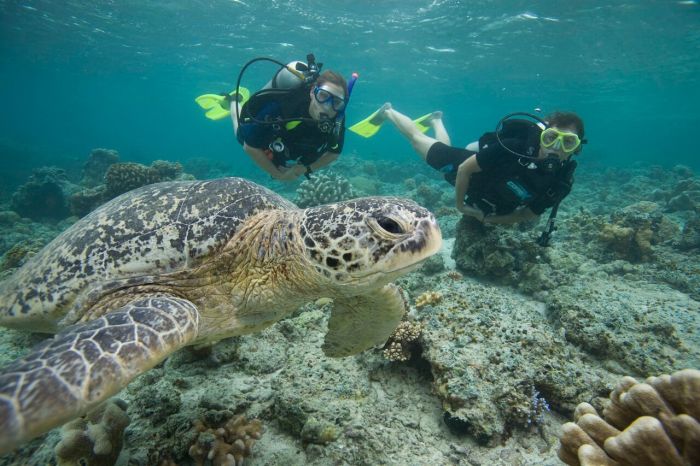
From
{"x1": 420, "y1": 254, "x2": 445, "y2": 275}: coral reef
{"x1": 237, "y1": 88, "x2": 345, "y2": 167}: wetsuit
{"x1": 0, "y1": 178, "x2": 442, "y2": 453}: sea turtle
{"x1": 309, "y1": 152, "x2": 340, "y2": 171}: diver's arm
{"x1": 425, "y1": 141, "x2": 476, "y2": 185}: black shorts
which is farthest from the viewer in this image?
{"x1": 425, "y1": 141, "x2": 476, "y2": 185}: black shorts

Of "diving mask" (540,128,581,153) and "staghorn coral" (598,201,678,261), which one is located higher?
"diving mask" (540,128,581,153)

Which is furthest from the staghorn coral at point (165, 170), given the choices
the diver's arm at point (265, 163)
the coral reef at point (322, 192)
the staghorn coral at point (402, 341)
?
the staghorn coral at point (402, 341)

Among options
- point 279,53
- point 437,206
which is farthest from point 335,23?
point 437,206

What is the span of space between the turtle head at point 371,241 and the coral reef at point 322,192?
7268 mm

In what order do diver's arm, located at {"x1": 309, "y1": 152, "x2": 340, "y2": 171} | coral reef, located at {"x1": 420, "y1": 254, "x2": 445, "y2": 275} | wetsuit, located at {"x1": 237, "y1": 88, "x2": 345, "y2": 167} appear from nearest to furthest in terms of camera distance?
wetsuit, located at {"x1": 237, "y1": 88, "x2": 345, "y2": 167} < coral reef, located at {"x1": 420, "y1": 254, "x2": 445, "y2": 275} < diver's arm, located at {"x1": 309, "y1": 152, "x2": 340, "y2": 171}

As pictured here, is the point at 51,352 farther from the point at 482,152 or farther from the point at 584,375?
the point at 482,152

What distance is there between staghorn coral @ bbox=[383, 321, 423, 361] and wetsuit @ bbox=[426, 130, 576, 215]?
3472mm

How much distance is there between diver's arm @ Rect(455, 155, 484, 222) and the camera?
5856mm

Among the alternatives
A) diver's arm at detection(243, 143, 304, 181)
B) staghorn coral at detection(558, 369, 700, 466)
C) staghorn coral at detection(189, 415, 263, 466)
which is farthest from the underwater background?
diver's arm at detection(243, 143, 304, 181)

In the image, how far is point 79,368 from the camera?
153cm

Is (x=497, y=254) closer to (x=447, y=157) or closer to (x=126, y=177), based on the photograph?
(x=447, y=157)

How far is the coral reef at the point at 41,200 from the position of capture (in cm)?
1197

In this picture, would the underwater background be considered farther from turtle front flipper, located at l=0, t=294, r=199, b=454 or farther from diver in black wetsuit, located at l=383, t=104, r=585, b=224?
turtle front flipper, located at l=0, t=294, r=199, b=454

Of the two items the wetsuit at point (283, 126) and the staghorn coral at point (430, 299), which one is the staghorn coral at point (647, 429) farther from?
the wetsuit at point (283, 126)
